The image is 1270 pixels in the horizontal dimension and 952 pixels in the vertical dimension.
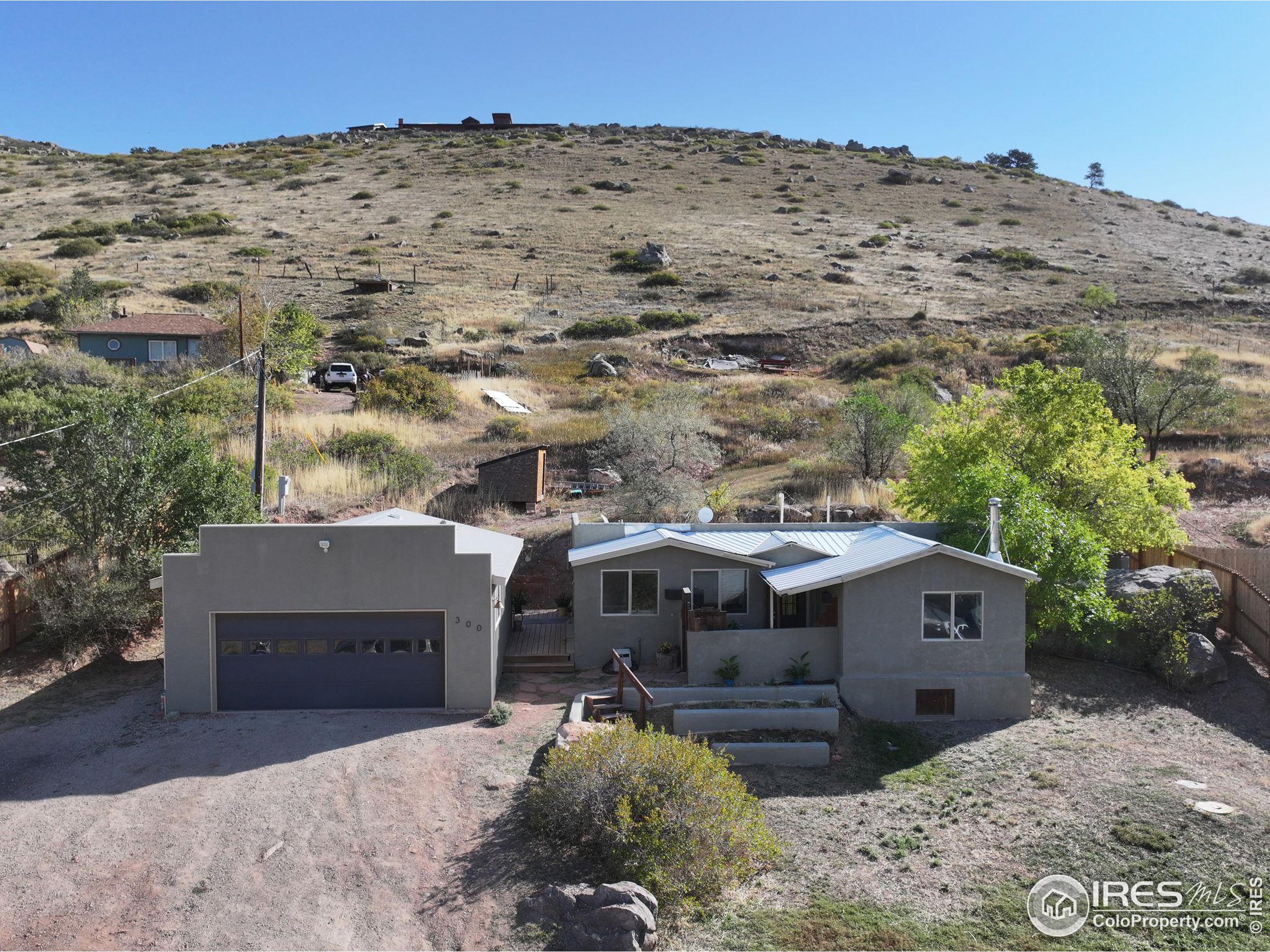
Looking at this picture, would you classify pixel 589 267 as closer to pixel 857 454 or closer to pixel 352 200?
pixel 352 200

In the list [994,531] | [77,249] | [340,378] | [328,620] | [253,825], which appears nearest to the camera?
[253,825]

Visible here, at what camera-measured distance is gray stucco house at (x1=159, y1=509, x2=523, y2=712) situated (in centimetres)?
1633

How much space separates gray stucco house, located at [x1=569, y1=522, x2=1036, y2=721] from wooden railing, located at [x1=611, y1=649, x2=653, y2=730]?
4.46 feet

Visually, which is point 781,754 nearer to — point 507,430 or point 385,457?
point 385,457

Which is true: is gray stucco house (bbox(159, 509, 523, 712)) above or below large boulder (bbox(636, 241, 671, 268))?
below

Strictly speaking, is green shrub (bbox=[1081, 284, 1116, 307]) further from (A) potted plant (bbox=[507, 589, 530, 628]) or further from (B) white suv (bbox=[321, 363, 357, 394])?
(A) potted plant (bbox=[507, 589, 530, 628])

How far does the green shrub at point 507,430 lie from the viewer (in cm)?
3544

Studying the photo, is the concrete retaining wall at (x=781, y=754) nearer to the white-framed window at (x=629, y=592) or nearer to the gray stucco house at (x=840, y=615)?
the gray stucco house at (x=840, y=615)

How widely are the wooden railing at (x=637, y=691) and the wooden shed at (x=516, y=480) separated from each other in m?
12.6

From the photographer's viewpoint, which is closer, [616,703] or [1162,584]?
[616,703]

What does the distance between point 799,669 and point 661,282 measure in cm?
4597

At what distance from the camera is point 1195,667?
18312 mm
